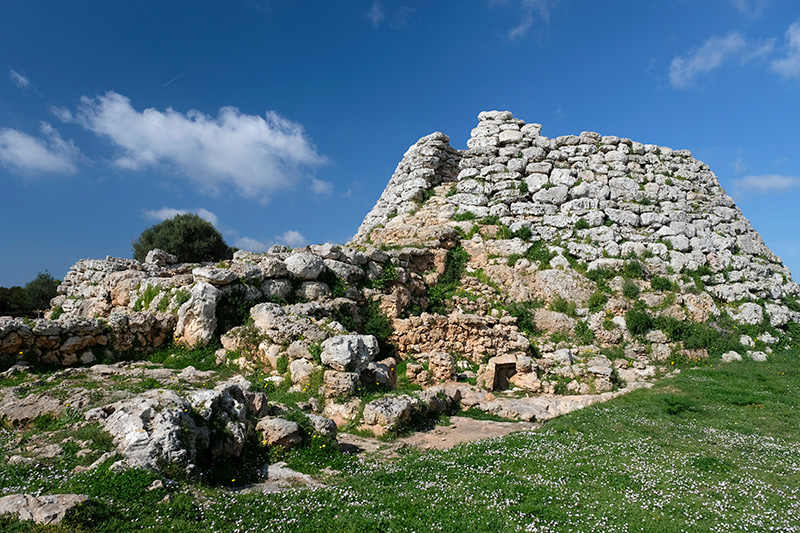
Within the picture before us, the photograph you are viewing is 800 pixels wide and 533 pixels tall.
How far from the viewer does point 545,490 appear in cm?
641

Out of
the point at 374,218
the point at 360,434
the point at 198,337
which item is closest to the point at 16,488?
the point at 360,434

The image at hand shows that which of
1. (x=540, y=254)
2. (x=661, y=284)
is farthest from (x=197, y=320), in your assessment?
(x=661, y=284)

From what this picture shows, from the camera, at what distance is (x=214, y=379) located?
11070mm

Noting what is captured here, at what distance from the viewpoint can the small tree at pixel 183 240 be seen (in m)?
30.1

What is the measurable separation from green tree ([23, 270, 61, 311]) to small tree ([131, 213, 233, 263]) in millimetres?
5152

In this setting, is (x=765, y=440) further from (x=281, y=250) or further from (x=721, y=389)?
(x=281, y=250)

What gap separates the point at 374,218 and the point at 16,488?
2038 cm

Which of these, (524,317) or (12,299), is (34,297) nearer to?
(12,299)

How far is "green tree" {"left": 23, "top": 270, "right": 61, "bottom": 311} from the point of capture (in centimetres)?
2825

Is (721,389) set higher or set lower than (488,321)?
lower

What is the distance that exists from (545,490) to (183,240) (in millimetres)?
29856

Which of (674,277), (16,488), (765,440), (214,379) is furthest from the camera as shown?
(674,277)

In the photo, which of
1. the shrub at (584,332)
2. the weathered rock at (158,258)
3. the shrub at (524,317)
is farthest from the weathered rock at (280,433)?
the shrub at (584,332)

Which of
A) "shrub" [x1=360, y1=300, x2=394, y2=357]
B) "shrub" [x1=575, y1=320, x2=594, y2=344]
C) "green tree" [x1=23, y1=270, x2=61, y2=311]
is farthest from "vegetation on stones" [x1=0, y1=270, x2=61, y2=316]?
"shrub" [x1=575, y1=320, x2=594, y2=344]
